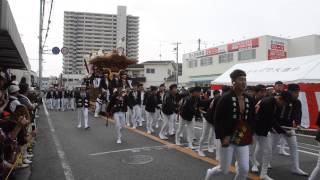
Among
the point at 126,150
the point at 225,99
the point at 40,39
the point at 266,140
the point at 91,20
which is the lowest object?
the point at 126,150

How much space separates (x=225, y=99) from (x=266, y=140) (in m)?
2.25

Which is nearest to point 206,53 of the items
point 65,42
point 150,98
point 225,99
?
point 65,42

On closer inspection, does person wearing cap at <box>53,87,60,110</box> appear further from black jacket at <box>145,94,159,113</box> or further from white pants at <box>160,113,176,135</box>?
white pants at <box>160,113,176,135</box>

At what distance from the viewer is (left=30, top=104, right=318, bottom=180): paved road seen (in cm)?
692

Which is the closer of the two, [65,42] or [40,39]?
[40,39]

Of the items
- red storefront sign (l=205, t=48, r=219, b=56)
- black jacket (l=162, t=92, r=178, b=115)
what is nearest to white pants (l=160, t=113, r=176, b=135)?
black jacket (l=162, t=92, r=178, b=115)

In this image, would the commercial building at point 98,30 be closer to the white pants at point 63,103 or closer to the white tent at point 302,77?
the white pants at point 63,103

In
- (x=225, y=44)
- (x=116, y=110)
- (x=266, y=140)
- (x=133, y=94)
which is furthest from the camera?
(x=225, y=44)

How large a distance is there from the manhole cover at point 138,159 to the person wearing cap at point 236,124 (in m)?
3.39

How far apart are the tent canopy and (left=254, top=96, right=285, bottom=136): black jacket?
7.55 m

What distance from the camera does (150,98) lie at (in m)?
13.5

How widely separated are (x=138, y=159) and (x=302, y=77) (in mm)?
8300

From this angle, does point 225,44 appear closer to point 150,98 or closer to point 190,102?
point 150,98

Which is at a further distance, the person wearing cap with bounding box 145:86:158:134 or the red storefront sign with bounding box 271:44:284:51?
the red storefront sign with bounding box 271:44:284:51
